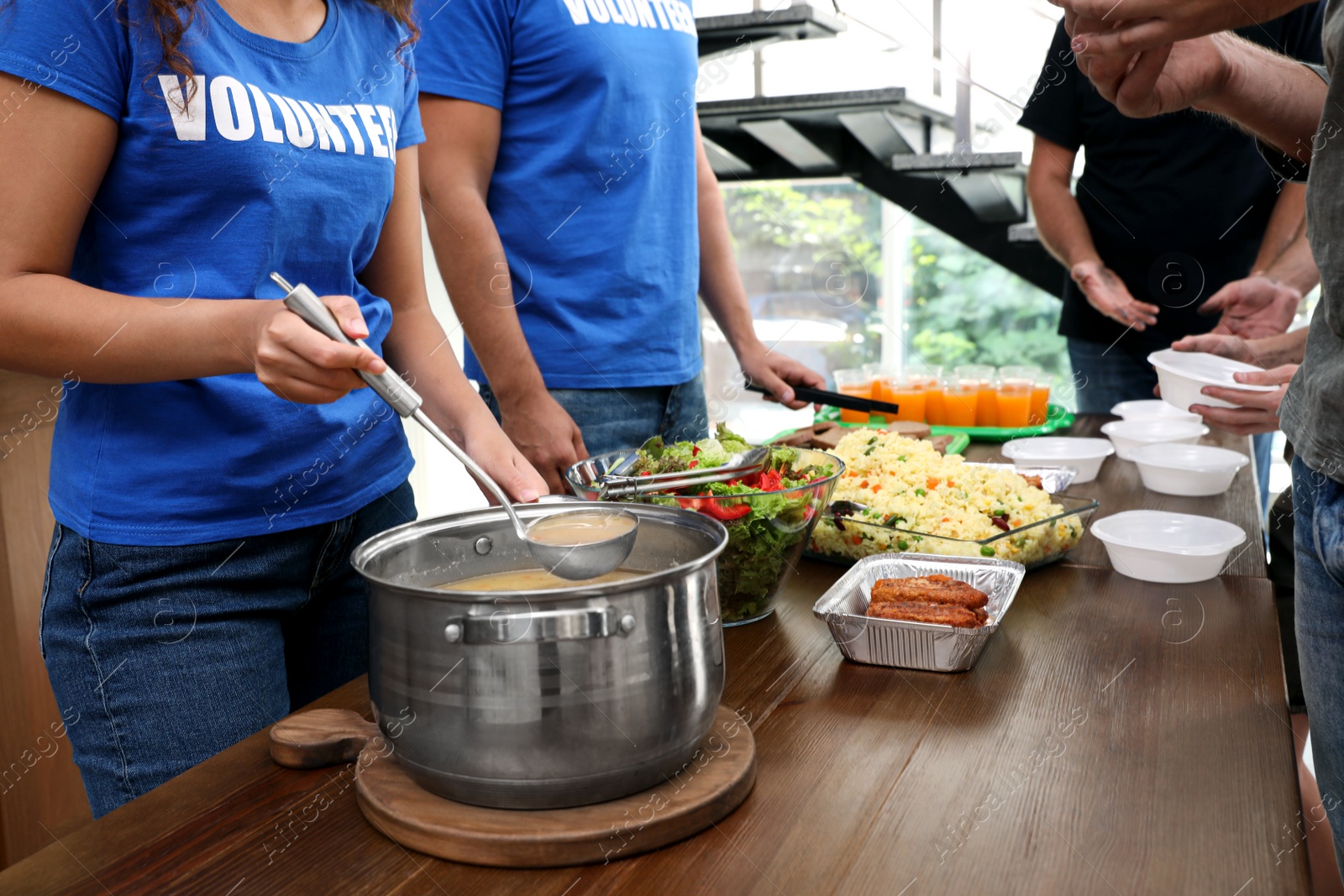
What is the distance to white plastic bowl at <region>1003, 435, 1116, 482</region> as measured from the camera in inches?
73.2

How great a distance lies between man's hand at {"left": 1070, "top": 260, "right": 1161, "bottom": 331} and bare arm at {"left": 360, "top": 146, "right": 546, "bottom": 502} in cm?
158

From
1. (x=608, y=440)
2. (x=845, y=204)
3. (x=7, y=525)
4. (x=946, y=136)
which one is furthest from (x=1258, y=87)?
(x=845, y=204)

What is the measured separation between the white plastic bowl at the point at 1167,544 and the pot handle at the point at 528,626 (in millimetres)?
884

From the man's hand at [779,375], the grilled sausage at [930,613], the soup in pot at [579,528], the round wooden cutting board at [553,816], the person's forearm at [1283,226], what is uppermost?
the person's forearm at [1283,226]

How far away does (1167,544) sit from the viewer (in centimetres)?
135

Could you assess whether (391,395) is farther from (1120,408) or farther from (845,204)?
(845,204)

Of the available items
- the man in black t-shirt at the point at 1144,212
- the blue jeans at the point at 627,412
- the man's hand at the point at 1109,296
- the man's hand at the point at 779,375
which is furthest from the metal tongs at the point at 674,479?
the man in black t-shirt at the point at 1144,212

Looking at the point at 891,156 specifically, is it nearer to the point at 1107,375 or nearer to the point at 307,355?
the point at 1107,375

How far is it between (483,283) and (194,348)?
787 mm

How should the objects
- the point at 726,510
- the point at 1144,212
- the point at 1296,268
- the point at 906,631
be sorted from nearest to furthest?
the point at 906,631 → the point at 726,510 → the point at 1296,268 → the point at 1144,212

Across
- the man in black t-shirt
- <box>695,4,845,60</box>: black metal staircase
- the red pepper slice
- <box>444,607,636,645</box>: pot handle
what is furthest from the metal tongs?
<box>695,4,845,60</box>: black metal staircase

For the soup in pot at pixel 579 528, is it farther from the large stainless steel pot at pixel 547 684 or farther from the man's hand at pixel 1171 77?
the man's hand at pixel 1171 77

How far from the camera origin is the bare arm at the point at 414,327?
4.17 feet

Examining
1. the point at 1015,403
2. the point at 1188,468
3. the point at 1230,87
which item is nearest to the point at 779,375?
the point at 1015,403
